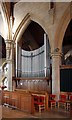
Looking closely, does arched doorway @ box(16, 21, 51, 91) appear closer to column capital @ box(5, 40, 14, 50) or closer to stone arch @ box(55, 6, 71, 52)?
column capital @ box(5, 40, 14, 50)

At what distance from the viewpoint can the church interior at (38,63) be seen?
8.59m

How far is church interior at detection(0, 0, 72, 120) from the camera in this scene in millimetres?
8595

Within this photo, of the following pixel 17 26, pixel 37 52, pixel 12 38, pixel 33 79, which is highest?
pixel 17 26

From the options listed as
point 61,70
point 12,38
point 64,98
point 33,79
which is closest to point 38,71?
point 33,79

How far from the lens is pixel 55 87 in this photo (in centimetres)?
975

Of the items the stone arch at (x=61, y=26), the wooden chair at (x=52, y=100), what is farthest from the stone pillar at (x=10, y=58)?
the wooden chair at (x=52, y=100)

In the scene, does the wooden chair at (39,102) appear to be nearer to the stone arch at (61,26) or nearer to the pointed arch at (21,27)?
the stone arch at (61,26)

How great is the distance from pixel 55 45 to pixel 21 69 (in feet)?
10.4

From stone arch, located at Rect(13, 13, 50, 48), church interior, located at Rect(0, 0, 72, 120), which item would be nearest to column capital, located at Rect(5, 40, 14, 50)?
church interior, located at Rect(0, 0, 72, 120)

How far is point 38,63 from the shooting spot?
10.9 m

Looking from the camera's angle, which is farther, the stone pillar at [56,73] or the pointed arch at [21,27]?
the pointed arch at [21,27]

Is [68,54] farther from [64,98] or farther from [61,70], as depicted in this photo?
[64,98]

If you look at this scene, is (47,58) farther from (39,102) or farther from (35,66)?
(39,102)

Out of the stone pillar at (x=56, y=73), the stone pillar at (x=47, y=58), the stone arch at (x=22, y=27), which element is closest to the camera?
the stone pillar at (x=56, y=73)
